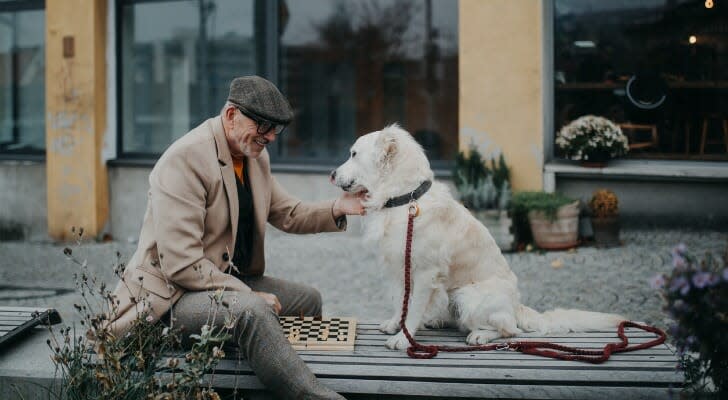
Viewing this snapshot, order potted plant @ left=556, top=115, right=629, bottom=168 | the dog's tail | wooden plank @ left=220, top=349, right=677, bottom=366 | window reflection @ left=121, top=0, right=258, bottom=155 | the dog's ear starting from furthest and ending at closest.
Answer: window reflection @ left=121, top=0, right=258, bottom=155 → potted plant @ left=556, top=115, right=629, bottom=168 → the dog's tail → the dog's ear → wooden plank @ left=220, top=349, right=677, bottom=366

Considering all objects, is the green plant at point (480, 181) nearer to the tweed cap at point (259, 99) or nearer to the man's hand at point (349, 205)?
the man's hand at point (349, 205)

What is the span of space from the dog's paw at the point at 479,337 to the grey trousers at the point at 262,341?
Answer: 845 mm

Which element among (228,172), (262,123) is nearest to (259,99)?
(262,123)

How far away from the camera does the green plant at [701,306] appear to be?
248cm

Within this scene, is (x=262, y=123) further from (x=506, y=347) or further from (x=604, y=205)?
(x=604, y=205)

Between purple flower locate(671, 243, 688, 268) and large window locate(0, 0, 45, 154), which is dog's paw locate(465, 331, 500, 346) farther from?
large window locate(0, 0, 45, 154)

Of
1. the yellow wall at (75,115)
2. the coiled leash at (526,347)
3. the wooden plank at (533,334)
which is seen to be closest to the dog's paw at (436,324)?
the wooden plank at (533,334)

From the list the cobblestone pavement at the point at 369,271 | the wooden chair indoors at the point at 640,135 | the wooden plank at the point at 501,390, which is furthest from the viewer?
the wooden chair indoors at the point at 640,135

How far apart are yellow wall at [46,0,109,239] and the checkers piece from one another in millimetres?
6901

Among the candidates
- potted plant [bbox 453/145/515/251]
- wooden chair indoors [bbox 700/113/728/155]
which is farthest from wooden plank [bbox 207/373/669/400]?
wooden chair indoors [bbox 700/113/728/155]

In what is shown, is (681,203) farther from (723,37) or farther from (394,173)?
(394,173)

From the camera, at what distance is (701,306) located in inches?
99.3

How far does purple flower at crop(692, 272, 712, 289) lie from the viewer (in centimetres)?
247

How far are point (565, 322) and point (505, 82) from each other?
525cm
